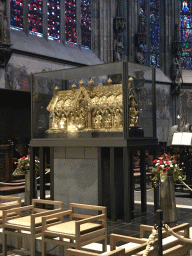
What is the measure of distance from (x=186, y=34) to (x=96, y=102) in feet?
70.4

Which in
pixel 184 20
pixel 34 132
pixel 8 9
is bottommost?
pixel 34 132

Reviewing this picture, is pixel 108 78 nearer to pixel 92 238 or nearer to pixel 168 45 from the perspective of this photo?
pixel 92 238

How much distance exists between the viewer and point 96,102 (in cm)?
938

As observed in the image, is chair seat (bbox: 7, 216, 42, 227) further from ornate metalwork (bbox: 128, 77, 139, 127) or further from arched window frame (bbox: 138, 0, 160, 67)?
arched window frame (bbox: 138, 0, 160, 67)

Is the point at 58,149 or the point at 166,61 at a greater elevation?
the point at 166,61

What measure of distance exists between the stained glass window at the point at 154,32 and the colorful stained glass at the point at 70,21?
7.53m

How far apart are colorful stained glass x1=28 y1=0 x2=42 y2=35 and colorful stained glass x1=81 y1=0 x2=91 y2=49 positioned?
3.25 meters

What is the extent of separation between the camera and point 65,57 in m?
19.9

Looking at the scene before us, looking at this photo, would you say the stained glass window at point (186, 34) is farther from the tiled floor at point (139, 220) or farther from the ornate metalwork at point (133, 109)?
the ornate metalwork at point (133, 109)

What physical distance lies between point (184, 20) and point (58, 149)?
71.9 feet

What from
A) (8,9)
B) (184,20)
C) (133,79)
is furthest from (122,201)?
(184,20)

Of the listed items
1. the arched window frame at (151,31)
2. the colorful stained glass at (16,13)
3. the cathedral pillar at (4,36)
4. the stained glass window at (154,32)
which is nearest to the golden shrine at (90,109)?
the cathedral pillar at (4,36)

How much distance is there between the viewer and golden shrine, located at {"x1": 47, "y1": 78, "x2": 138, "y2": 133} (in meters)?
9.02

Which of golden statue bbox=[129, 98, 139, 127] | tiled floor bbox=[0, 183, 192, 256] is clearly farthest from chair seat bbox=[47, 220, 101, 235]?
golden statue bbox=[129, 98, 139, 127]
